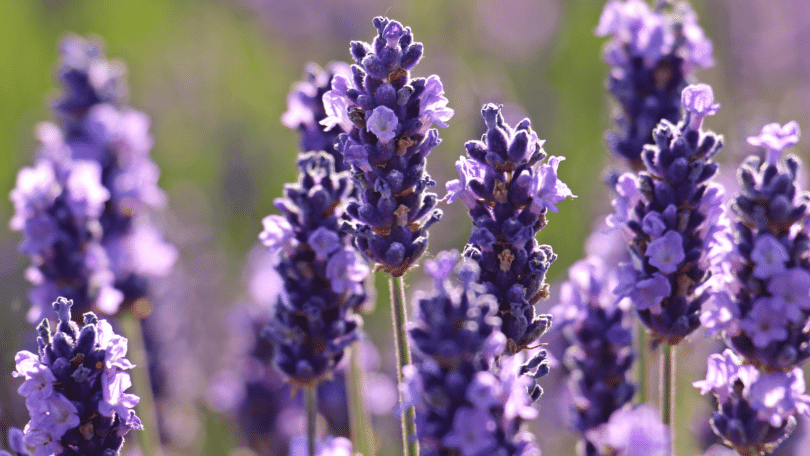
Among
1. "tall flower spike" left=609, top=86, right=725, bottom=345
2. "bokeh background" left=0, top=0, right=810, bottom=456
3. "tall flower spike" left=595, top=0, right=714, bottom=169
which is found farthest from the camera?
"bokeh background" left=0, top=0, right=810, bottom=456

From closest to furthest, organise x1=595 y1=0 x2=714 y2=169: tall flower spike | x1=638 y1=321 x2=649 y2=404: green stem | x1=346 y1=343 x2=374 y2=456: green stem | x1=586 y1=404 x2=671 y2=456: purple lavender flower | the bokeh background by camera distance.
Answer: x1=586 y1=404 x2=671 y2=456: purple lavender flower < x1=638 y1=321 x2=649 y2=404: green stem < x1=346 y1=343 x2=374 y2=456: green stem < x1=595 y1=0 x2=714 y2=169: tall flower spike < the bokeh background

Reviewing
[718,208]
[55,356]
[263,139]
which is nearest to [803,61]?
[263,139]

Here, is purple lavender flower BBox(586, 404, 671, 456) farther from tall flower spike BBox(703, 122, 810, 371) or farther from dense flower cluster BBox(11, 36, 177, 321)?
dense flower cluster BBox(11, 36, 177, 321)

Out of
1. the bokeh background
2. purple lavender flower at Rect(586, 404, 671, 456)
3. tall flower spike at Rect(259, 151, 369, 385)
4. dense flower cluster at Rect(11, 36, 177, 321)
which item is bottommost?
purple lavender flower at Rect(586, 404, 671, 456)

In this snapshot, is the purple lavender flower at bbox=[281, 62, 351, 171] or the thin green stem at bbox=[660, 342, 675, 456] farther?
the purple lavender flower at bbox=[281, 62, 351, 171]

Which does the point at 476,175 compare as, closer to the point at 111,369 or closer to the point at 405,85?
the point at 405,85

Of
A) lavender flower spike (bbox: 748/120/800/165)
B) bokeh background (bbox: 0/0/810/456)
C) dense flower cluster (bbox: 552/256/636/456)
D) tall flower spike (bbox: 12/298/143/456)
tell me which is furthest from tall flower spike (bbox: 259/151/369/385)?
bokeh background (bbox: 0/0/810/456)

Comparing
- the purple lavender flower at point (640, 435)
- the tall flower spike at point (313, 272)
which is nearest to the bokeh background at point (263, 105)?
the tall flower spike at point (313, 272)

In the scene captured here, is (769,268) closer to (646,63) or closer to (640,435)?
(640,435)
